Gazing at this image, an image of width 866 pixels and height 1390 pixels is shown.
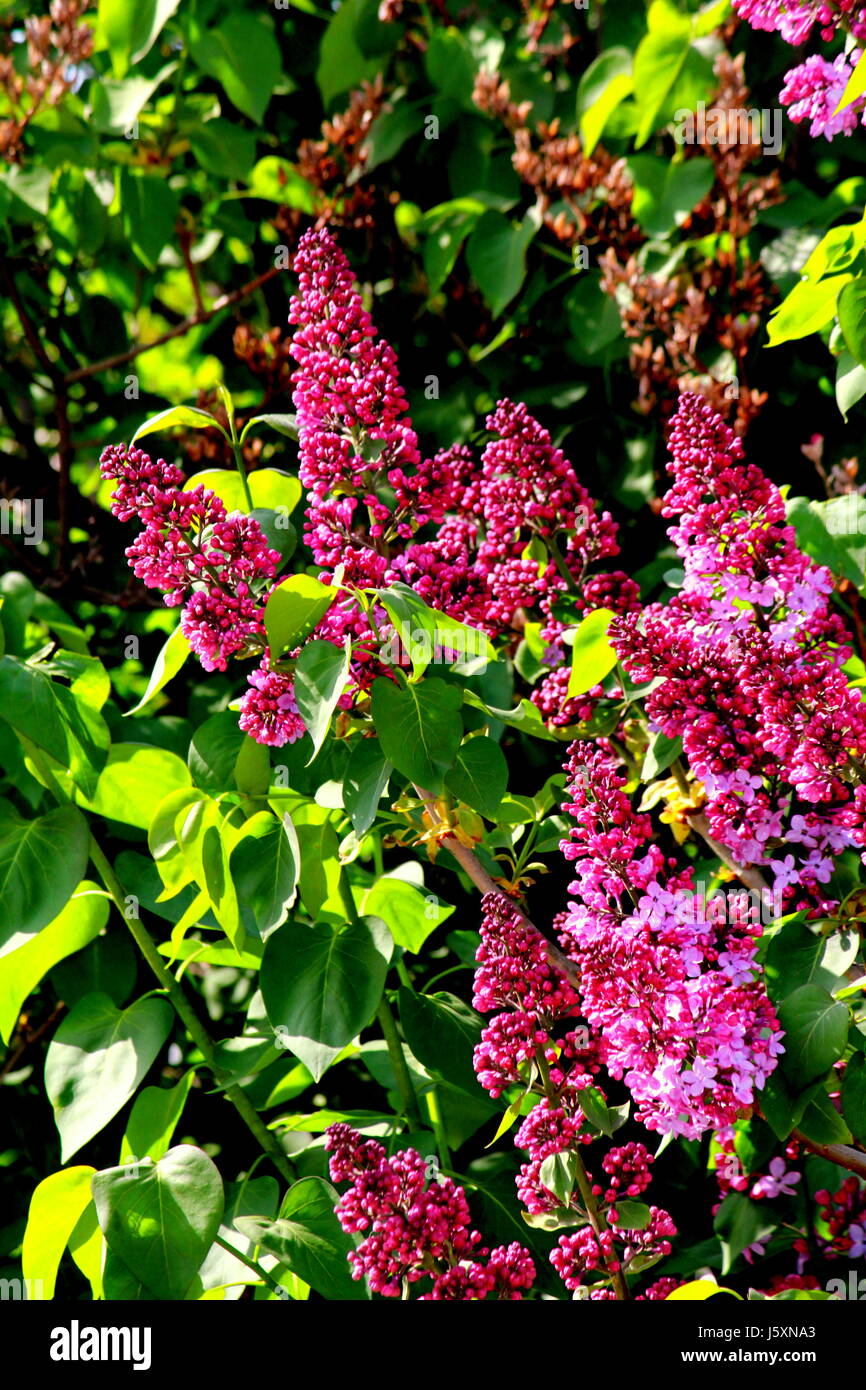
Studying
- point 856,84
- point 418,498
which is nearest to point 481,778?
point 418,498

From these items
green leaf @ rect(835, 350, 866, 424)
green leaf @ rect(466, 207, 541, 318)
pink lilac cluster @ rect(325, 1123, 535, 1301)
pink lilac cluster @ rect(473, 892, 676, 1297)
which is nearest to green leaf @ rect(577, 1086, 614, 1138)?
pink lilac cluster @ rect(473, 892, 676, 1297)

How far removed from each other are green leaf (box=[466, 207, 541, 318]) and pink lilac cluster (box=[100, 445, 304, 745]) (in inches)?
38.5

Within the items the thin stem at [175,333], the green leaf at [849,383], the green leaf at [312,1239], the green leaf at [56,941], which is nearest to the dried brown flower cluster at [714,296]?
the green leaf at [849,383]

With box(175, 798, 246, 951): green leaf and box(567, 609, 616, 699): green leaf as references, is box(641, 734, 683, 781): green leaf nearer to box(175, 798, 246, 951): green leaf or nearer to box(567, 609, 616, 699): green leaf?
box(567, 609, 616, 699): green leaf

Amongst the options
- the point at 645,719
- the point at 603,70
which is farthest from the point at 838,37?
the point at 645,719

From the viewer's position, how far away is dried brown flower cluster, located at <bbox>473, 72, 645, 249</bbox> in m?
1.92

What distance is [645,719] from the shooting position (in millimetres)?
1408

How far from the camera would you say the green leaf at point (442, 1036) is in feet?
4.71

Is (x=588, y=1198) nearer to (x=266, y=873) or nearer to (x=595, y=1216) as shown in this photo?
(x=595, y=1216)

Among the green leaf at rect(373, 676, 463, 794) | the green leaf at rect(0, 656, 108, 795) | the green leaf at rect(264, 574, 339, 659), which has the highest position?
the green leaf at rect(264, 574, 339, 659)
